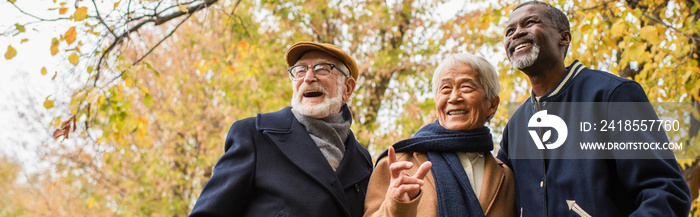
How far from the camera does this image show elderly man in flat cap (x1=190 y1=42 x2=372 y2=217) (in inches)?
99.8

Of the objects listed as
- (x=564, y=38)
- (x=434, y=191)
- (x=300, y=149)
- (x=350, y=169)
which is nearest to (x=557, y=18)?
(x=564, y=38)

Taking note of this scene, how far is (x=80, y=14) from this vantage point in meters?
3.74

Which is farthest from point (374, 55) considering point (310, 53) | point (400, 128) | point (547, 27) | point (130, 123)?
Answer: point (547, 27)

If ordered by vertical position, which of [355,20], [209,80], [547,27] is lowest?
[547,27]

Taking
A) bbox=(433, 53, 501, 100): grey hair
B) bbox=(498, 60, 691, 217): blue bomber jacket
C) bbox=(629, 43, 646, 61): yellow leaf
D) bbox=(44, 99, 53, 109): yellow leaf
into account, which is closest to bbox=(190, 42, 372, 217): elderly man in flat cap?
bbox=(433, 53, 501, 100): grey hair

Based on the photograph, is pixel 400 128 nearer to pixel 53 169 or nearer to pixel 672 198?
pixel 672 198

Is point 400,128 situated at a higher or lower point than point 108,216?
higher

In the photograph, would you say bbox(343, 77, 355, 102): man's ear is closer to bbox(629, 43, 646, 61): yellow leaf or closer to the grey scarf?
the grey scarf

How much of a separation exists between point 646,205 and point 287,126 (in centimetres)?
172

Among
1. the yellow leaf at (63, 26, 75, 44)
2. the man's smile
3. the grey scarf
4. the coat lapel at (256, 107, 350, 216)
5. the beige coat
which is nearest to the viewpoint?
the beige coat

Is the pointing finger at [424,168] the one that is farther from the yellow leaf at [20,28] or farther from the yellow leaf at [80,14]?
the yellow leaf at [20,28]

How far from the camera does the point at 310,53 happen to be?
306 centimetres

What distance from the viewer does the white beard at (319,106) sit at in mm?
2926

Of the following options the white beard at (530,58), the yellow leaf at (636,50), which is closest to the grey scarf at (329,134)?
the white beard at (530,58)
